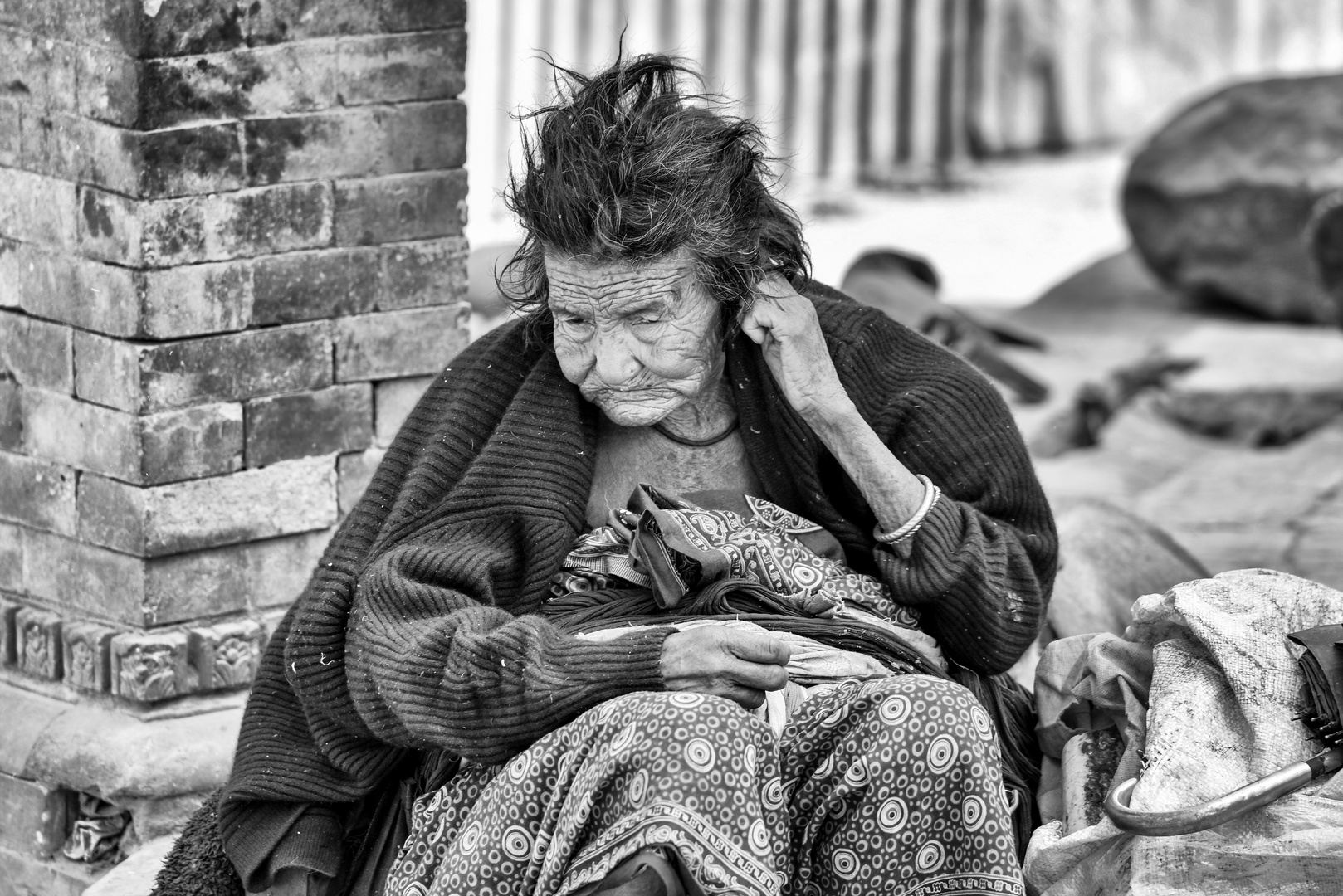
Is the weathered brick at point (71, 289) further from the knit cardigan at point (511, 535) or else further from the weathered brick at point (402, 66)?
the knit cardigan at point (511, 535)

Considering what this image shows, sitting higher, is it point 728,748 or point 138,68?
point 138,68

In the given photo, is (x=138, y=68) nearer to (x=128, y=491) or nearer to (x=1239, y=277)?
(x=128, y=491)

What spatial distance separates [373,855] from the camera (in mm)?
3189

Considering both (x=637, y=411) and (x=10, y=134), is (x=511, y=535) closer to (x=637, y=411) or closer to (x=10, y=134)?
(x=637, y=411)

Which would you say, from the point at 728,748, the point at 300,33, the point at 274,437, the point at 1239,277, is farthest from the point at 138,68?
the point at 1239,277

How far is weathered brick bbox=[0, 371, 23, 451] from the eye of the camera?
386 cm

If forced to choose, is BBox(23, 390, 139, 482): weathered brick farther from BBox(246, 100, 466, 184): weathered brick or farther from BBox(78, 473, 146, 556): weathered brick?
BBox(246, 100, 466, 184): weathered brick

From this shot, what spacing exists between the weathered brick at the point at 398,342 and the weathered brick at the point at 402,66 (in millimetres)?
430

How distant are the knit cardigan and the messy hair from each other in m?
0.21

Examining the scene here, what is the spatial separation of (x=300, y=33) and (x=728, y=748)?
180 cm

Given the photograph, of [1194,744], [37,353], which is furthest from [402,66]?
[1194,744]

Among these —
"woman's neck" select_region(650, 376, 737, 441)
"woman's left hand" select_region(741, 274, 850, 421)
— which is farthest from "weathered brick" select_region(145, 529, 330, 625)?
"woman's left hand" select_region(741, 274, 850, 421)

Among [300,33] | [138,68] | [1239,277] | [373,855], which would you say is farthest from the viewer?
[1239,277]

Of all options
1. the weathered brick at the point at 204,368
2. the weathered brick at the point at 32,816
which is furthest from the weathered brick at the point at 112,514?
the weathered brick at the point at 32,816
